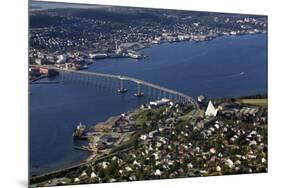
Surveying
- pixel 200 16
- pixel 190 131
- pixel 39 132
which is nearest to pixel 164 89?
pixel 190 131

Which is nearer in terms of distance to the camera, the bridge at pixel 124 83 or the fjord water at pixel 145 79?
the fjord water at pixel 145 79

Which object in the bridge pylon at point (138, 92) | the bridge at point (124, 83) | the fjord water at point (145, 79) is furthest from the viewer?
the bridge pylon at point (138, 92)

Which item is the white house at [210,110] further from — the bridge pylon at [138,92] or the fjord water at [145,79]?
the bridge pylon at [138,92]

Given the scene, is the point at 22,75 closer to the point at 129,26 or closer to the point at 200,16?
the point at 129,26

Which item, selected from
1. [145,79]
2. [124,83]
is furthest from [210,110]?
[124,83]

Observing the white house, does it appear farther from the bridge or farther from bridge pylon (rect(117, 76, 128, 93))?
bridge pylon (rect(117, 76, 128, 93))

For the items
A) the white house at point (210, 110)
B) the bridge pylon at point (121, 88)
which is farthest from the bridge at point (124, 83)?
the white house at point (210, 110)
